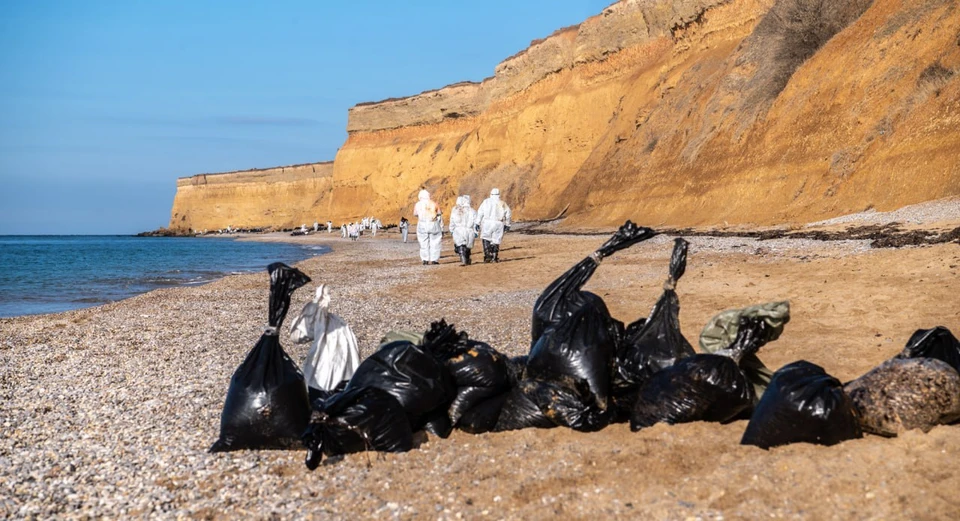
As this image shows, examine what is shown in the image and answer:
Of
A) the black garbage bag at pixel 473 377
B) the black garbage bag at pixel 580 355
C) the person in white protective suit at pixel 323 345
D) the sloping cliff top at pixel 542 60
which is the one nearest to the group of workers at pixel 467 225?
the person in white protective suit at pixel 323 345

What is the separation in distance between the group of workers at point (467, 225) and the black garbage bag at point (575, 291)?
11.5 metres

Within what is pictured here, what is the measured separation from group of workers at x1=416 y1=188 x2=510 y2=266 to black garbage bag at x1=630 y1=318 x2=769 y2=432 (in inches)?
494

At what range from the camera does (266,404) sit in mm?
3953

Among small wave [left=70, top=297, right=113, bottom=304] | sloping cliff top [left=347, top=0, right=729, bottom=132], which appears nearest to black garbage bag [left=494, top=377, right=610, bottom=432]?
small wave [left=70, top=297, right=113, bottom=304]

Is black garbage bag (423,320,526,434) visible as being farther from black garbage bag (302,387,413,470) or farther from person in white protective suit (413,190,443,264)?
person in white protective suit (413,190,443,264)

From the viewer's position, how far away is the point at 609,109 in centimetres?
4162

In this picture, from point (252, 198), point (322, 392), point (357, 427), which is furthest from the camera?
point (252, 198)

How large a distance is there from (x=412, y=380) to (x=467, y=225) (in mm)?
13244

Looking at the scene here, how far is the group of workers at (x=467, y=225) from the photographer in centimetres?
1716

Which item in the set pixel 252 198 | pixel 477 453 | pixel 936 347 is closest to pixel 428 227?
pixel 477 453

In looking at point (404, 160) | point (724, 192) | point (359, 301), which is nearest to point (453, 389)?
point (359, 301)

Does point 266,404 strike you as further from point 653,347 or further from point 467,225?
point 467,225

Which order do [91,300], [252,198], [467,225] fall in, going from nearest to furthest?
1. [91,300]
2. [467,225]
3. [252,198]

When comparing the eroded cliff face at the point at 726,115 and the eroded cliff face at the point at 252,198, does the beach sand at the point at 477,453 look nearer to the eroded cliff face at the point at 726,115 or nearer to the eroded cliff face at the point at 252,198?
the eroded cliff face at the point at 726,115
